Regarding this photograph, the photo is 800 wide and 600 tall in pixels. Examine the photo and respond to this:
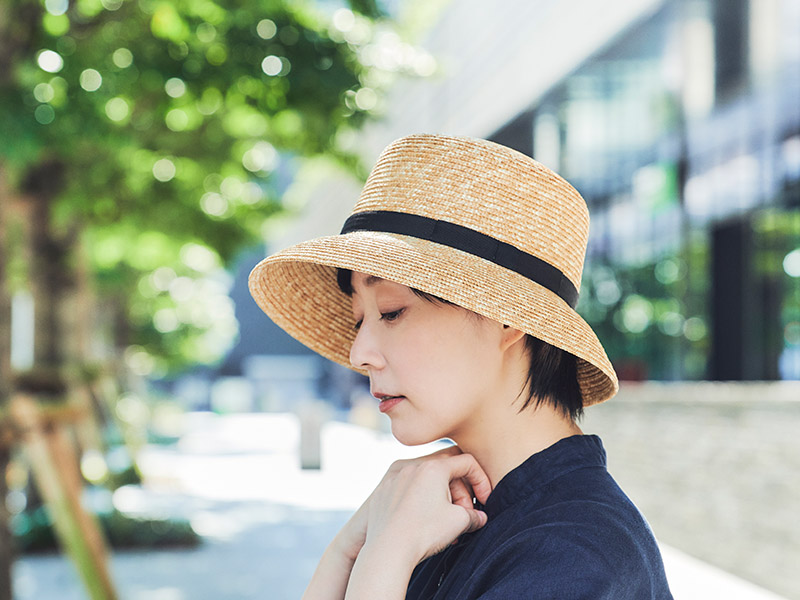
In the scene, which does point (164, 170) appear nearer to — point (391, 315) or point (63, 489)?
point (63, 489)

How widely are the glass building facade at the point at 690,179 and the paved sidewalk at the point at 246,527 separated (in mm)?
5219

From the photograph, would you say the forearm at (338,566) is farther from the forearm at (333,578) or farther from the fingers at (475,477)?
the fingers at (475,477)

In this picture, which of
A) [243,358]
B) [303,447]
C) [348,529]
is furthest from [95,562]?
[243,358]

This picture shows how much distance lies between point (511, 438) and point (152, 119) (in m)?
7.51

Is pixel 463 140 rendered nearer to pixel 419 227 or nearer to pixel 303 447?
pixel 419 227

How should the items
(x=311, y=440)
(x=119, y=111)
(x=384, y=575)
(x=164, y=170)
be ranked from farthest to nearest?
(x=311, y=440), (x=164, y=170), (x=119, y=111), (x=384, y=575)

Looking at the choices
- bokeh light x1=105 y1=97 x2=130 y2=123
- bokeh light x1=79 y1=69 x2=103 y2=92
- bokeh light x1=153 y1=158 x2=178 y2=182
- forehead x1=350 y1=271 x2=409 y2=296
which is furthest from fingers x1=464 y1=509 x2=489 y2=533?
bokeh light x1=153 y1=158 x2=178 y2=182

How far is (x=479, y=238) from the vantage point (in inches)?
64.7

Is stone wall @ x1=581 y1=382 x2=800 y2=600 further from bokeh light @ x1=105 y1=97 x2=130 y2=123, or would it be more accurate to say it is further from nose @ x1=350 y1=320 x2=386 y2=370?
nose @ x1=350 y1=320 x2=386 y2=370

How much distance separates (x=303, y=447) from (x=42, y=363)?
595 cm

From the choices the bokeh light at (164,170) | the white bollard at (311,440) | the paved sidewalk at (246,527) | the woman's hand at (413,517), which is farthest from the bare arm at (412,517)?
the white bollard at (311,440)

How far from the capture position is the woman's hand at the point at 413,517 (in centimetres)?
146

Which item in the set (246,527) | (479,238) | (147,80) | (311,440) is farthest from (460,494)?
(311,440)

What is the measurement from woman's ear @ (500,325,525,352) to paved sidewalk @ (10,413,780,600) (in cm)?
562
